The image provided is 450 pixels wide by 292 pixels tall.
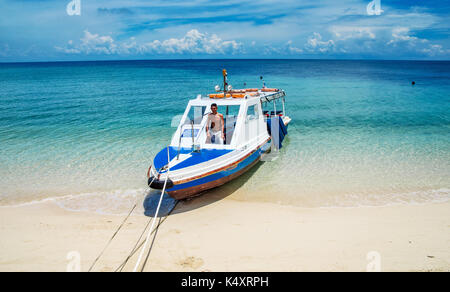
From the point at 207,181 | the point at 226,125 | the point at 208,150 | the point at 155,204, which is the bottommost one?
the point at 155,204

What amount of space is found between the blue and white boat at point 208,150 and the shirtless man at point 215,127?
0.08 meters

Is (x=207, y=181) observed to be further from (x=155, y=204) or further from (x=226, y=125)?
(x=226, y=125)

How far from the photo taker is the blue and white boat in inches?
301

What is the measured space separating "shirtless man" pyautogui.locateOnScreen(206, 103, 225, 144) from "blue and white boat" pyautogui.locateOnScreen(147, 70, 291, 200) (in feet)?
0.26

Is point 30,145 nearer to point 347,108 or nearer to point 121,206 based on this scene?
point 121,206

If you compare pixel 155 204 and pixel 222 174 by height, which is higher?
pixel 222 174

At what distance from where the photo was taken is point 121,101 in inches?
1086

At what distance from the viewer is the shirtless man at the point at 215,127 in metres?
9.79

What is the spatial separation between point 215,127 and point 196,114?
4.05 ft

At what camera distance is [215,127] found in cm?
987
